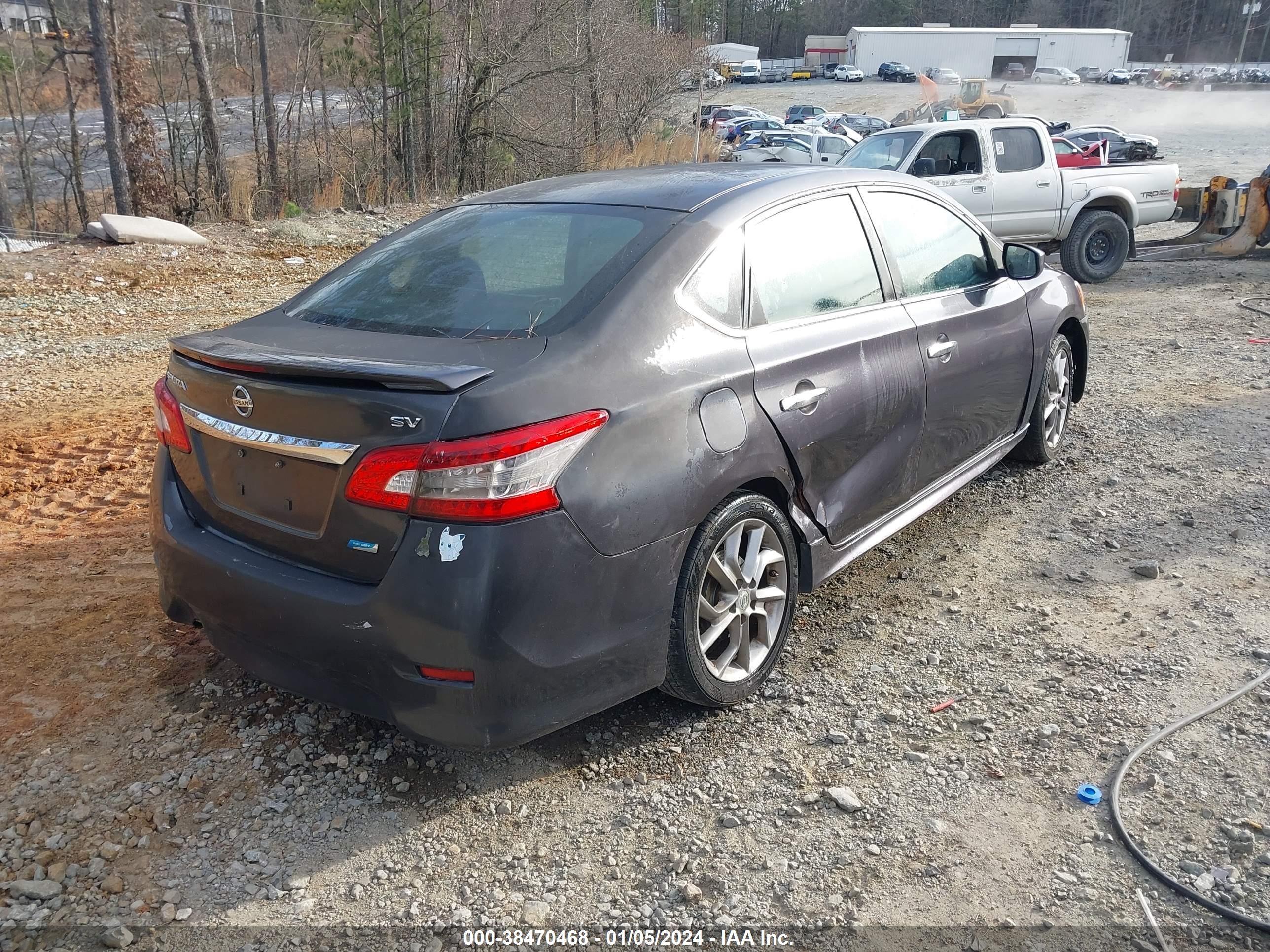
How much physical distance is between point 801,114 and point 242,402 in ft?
164

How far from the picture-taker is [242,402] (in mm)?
2703

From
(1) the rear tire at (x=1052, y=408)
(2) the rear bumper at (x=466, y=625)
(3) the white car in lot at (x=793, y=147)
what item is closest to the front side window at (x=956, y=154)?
(1) the rear tire at (x=1052, y=408)

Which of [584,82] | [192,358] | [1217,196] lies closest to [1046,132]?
[1217,196]

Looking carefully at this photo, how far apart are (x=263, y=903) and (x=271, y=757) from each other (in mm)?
626

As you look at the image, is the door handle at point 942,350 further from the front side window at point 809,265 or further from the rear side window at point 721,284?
the rear side window at point 721,284

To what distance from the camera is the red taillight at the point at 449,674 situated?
8.12 feet

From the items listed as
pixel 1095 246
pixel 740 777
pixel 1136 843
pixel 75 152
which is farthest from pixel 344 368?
pixel 75 152

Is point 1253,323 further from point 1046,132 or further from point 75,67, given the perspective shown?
point 75,67

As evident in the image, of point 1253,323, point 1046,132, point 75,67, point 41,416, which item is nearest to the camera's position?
point 41,416

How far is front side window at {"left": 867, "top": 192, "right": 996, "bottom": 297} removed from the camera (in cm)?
404

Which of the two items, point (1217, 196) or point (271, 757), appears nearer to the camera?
point (271, 757)

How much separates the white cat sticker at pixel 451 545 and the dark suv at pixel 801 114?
47682mm

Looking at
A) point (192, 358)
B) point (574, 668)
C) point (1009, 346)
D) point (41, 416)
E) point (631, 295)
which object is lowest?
point (41, 416)

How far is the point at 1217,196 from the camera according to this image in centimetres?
1314
